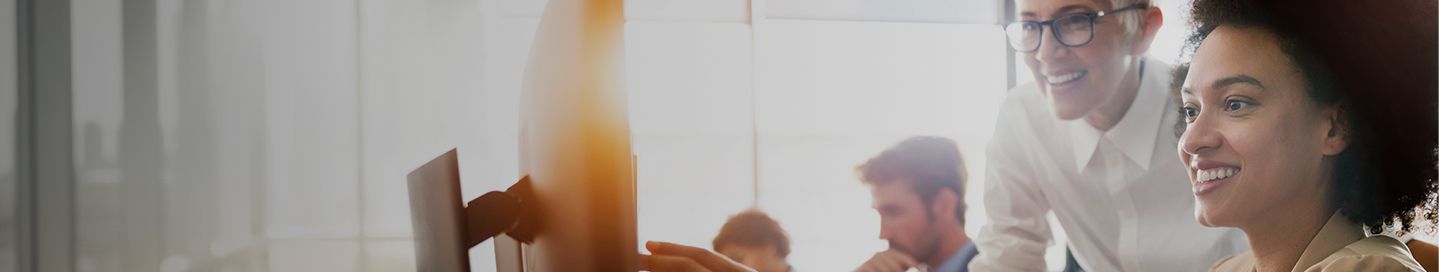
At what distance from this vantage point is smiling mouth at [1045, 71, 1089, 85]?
158cm

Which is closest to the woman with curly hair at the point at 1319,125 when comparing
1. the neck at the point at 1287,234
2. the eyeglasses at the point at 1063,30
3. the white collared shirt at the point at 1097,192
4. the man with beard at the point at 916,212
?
the neck at the point at 1287,234

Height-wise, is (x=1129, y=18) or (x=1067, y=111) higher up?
(x=1129, y=18)

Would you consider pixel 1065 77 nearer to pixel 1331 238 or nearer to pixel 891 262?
pixel 891 262

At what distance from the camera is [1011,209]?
182cm

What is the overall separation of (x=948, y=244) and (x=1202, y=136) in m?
0.69

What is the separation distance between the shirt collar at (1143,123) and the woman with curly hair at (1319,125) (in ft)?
0.92

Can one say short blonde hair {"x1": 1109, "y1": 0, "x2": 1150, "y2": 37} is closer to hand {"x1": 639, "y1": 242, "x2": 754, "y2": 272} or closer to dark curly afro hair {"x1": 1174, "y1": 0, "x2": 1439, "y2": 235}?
dark curly afro hair {"x1": 1174, "y1": 0, "x2": 1439, "y2": 235}

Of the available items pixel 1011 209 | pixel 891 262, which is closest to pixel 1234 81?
pixel 1011 209

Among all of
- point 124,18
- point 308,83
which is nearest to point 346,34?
point 308,83

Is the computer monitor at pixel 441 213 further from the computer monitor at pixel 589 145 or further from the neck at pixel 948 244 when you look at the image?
the neck at pixel 948 244

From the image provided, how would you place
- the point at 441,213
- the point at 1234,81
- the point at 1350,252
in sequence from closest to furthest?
the point at 441,213
the point at 1350,252
the point at 1234,81

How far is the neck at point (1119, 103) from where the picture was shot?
5.07ft

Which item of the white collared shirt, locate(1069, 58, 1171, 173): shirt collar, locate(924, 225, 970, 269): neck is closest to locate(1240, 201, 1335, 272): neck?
the white collared shirt

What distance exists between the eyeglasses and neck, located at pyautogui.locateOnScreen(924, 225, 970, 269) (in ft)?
1.11
